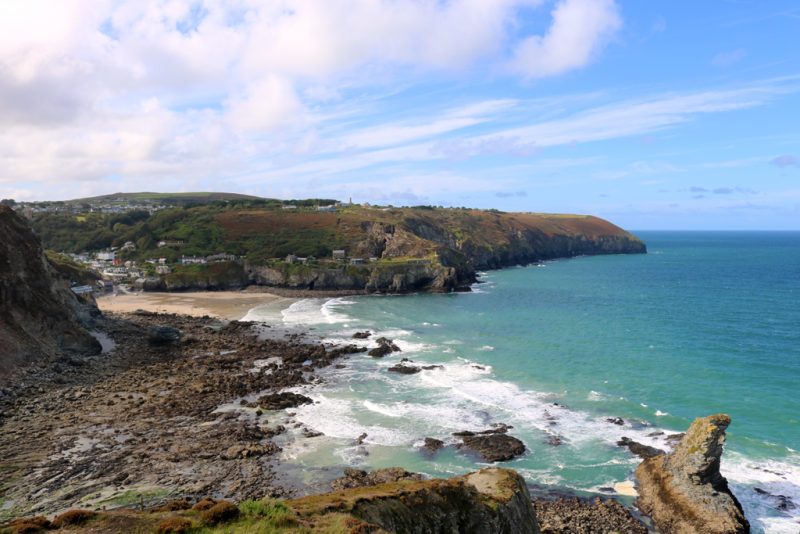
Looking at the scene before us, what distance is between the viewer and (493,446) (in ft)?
102

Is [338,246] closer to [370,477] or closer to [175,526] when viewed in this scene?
[370,477]

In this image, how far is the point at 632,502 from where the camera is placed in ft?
84.3

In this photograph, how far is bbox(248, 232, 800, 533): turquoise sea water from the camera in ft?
96.3

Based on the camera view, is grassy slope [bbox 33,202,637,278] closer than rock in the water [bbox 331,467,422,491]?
No

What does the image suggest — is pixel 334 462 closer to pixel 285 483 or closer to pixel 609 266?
pixel 285 483

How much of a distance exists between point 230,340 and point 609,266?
122 m

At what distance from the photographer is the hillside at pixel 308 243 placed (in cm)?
9975

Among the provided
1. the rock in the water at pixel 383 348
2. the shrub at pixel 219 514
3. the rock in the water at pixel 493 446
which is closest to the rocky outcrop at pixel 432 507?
the shrub at pixel 219 514

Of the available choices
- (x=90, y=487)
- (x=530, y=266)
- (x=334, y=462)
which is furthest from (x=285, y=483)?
(x=530, y=266)

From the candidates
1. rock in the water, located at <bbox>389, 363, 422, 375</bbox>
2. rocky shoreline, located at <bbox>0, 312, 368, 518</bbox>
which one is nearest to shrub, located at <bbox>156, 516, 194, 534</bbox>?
rocky shoreline, located at <bbox>0, 312, 368, 518</bbox>

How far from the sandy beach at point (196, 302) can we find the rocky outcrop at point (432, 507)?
59.9 metres

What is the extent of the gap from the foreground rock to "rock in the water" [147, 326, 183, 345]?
1716 inches

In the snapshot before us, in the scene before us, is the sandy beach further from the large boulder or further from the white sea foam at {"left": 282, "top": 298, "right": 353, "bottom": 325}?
the large boulder

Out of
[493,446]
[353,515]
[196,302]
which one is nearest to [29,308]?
[196,302]
